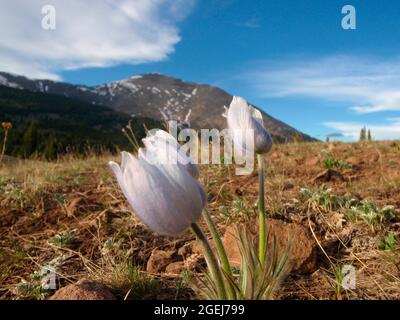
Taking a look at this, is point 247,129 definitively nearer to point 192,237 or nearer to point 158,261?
point 158,261

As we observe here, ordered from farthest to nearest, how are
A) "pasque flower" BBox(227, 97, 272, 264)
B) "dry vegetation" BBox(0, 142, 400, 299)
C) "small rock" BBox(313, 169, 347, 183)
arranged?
"small rock" BBox(313, 169, 347, 183)
"dry vegetation" BBox(0, 142, 400, 299)
"pasque flower" BBox(227, 97, 272, 264)

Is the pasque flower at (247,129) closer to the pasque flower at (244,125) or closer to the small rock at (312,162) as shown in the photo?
the pasque flower at (244,125)

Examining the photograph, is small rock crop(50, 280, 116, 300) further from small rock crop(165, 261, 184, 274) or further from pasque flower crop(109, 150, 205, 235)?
pasque flower crop(109, 150, 205, 235)

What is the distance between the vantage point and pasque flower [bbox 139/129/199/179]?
1236 millimetres

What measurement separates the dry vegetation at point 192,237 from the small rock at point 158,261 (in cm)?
8

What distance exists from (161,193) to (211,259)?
0.27m

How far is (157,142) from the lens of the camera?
4.23 ft

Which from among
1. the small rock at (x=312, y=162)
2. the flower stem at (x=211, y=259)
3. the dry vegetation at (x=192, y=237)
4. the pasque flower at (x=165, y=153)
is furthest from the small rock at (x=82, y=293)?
the small rock at (x=312, y=162)

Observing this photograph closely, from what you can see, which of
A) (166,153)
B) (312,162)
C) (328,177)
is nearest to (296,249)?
(166,153)

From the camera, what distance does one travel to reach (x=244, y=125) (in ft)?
5.06

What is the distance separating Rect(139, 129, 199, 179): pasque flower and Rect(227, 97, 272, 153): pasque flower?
28 cm

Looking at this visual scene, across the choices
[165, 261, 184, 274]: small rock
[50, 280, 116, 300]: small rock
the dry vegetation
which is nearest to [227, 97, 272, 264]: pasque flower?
the dry vegetation

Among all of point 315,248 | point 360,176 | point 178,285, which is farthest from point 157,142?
point 360,176
